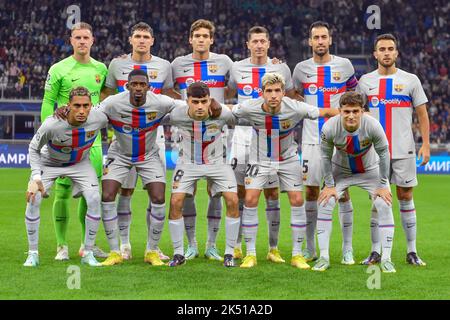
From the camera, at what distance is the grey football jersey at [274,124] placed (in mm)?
8008

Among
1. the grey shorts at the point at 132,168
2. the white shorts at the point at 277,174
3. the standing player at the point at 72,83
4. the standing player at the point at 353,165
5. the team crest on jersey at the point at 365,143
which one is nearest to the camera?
the standing player at the point at 353,165

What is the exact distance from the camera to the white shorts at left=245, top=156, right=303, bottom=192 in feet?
26.5

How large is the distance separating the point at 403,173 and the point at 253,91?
1.70m

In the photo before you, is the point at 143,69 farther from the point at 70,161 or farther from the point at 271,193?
the point at 271,193

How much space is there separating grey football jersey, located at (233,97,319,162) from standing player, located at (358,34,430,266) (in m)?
0.70

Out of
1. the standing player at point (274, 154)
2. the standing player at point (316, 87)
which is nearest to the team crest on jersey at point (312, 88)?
the standing player at point (316, 87)

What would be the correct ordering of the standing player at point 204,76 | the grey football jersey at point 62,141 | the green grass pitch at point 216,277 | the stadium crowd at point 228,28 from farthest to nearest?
the stadium crowd at point 228,28, the standing player at point 204,76, the grey football jersey at point 62,141, the green grass pitch at point 216,277

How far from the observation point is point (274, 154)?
816 cm

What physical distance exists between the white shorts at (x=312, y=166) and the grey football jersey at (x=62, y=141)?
197 centimetres

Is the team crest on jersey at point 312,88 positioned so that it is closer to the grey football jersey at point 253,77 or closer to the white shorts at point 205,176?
the grey football jersey at point 253,77

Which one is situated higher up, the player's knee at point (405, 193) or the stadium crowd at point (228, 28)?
the stadium crowd at point (228, 28)

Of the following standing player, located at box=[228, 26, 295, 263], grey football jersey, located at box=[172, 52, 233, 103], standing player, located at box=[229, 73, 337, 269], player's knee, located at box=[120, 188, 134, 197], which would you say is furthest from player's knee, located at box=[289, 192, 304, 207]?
player's knee, located at box=[120, 188, 134, 197]

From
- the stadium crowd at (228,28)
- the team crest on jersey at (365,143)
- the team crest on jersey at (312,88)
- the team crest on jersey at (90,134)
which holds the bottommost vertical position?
the team crest on jersey at (365,143)

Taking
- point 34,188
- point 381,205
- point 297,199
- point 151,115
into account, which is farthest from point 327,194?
point 34,188
